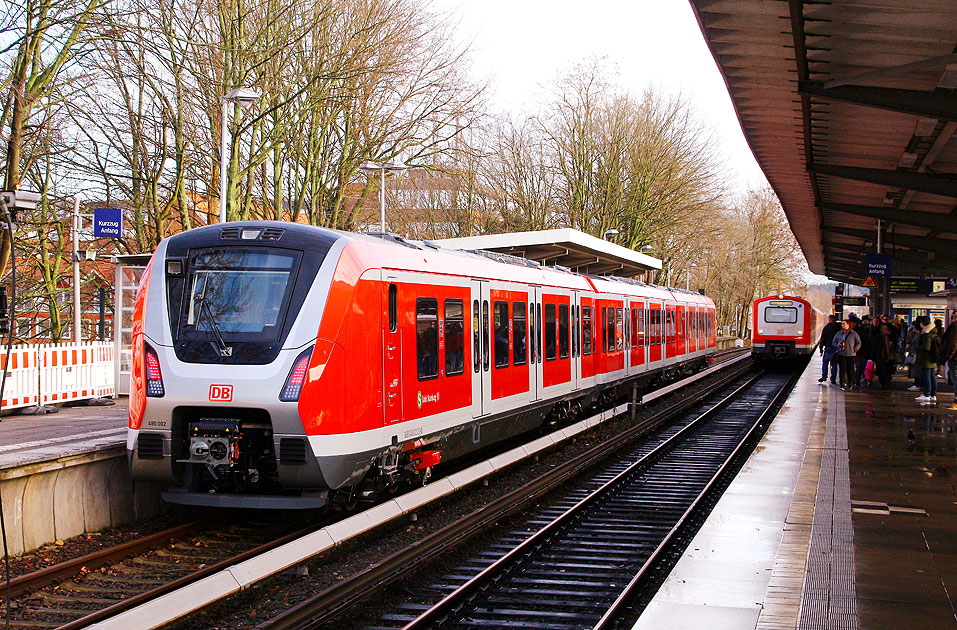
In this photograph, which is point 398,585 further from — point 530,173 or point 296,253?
point 530,173

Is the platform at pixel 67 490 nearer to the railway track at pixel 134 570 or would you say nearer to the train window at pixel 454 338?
the railway track at pixel 134 570

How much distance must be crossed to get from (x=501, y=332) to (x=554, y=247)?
29.8 feet

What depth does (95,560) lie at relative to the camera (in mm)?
7637

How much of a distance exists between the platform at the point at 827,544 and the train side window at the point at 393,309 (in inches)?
132

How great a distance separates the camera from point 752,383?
104 ft

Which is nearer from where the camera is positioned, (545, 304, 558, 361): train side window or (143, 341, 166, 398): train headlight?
(143, 341, 166, 398): train headlight

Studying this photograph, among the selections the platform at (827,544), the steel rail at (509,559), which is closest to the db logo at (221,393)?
the steel rail at (509,559)

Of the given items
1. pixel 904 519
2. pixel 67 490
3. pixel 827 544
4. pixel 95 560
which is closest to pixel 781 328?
pixel 904 519

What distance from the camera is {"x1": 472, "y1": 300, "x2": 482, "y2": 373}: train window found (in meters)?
11.7

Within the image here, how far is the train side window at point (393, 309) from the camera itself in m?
9.29

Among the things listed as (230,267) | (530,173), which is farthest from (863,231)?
(230,267)

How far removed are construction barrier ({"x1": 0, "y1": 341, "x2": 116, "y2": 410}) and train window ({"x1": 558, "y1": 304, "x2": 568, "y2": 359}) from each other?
866 cm

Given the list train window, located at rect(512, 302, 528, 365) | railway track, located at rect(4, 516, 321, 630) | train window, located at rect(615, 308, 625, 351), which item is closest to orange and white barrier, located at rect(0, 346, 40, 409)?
train window, located at rect(512, 302, 528, 365)

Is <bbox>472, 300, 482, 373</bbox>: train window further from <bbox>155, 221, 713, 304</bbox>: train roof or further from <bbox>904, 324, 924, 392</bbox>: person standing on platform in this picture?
<bbox>904, 324, 924, 392</bbox>: person standing on platform
